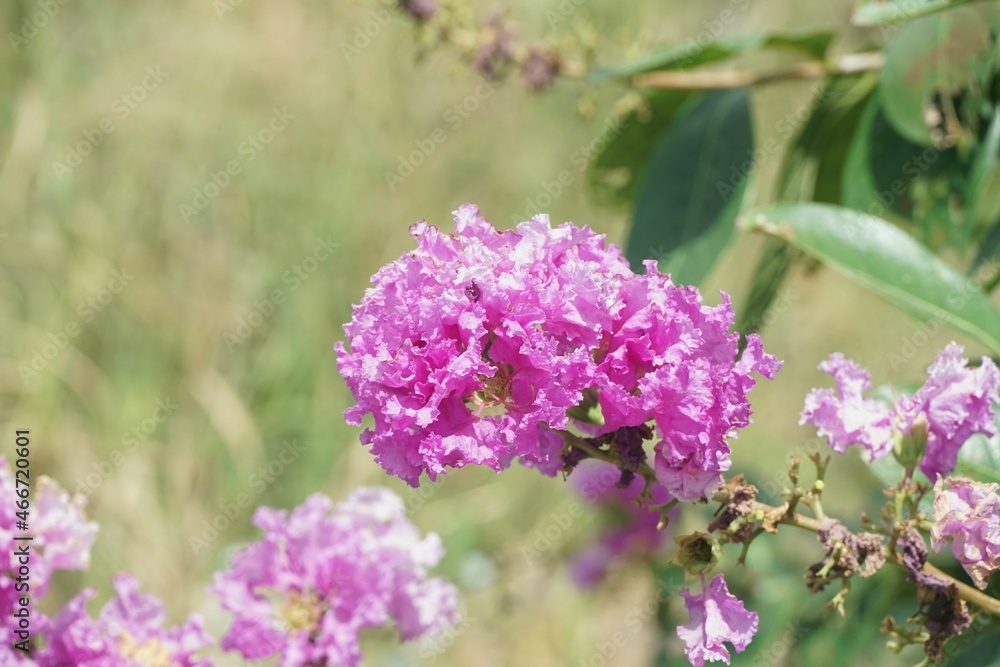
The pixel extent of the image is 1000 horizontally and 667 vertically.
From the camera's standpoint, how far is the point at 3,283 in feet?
13.3

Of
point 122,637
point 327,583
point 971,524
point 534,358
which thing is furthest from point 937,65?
point 122,637

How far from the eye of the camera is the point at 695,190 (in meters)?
1.55

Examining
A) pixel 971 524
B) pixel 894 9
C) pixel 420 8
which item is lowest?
pixel 971 524

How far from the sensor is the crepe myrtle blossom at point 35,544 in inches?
43.5

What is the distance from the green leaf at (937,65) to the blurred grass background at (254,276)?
1983 millimetres

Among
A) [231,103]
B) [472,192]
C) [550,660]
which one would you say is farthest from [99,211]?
[550,660]

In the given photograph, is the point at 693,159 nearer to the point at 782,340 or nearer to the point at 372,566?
the point at 372,566

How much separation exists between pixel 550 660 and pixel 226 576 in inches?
108

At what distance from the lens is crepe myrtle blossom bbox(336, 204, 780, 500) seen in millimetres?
803

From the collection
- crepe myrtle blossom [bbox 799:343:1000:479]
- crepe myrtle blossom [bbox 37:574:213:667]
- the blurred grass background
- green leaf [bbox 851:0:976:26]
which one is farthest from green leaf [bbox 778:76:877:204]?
the blurred grass background

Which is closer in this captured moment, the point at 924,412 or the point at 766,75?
the point at 924,412

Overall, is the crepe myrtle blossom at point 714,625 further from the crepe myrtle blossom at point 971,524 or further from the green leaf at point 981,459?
the green leaf at point 981,459

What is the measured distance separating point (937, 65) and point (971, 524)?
741 mm

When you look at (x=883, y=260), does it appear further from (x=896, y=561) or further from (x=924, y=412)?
(x=896, y=561)
